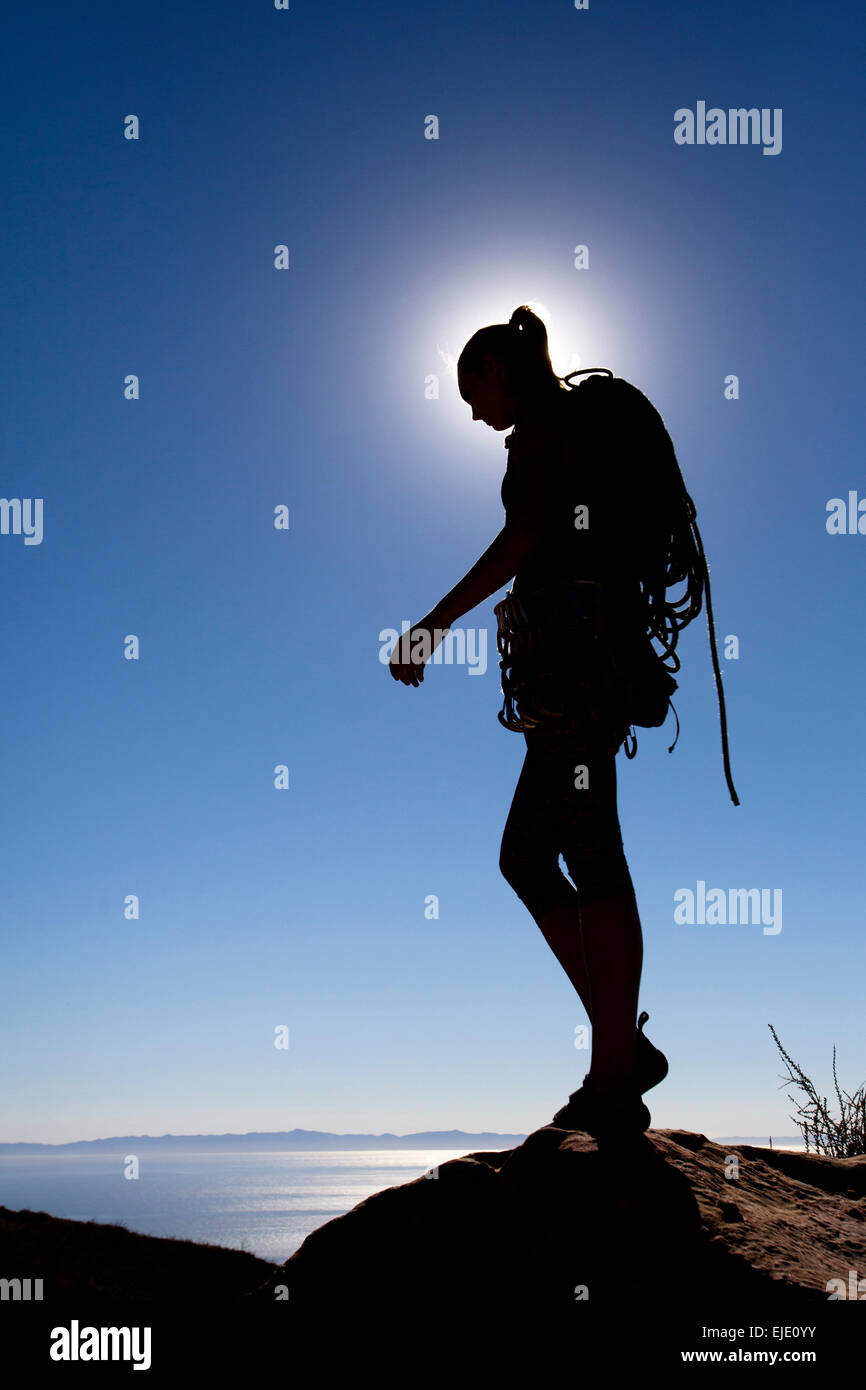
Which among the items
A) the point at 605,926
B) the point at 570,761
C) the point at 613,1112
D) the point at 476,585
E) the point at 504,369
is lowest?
the point at 613,1112

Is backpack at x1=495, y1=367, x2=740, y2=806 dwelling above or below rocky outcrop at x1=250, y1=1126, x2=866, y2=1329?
above

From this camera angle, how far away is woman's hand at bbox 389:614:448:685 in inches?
130

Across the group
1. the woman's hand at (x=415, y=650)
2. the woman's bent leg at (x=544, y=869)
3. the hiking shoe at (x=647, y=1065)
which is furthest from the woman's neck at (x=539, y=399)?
the hiking shoe at (x=647, y=1065)

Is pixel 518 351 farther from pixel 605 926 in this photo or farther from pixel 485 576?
pixel 605 926

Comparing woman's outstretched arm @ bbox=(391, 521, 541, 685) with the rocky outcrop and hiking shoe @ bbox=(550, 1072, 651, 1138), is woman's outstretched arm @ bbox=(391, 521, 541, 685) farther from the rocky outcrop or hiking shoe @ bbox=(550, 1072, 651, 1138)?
the rocky outcrop

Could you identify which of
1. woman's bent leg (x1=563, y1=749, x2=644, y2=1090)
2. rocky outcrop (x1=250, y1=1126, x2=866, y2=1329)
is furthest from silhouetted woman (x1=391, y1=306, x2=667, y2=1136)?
A: rocky outcrop (x1=250, y1=1126, x2=866, y2=1329)

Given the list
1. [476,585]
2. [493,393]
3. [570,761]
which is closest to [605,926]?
[570,761]

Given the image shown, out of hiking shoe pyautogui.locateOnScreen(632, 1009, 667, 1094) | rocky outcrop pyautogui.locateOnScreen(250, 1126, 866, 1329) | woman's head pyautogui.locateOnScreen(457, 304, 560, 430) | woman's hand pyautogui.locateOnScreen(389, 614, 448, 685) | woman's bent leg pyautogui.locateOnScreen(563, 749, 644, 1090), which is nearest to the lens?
rocky outcrop pyautogui.locateOnScreen(250, 1126, 866, 1329)

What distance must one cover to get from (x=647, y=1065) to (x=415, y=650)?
1.81 metres

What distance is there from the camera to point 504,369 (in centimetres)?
370
